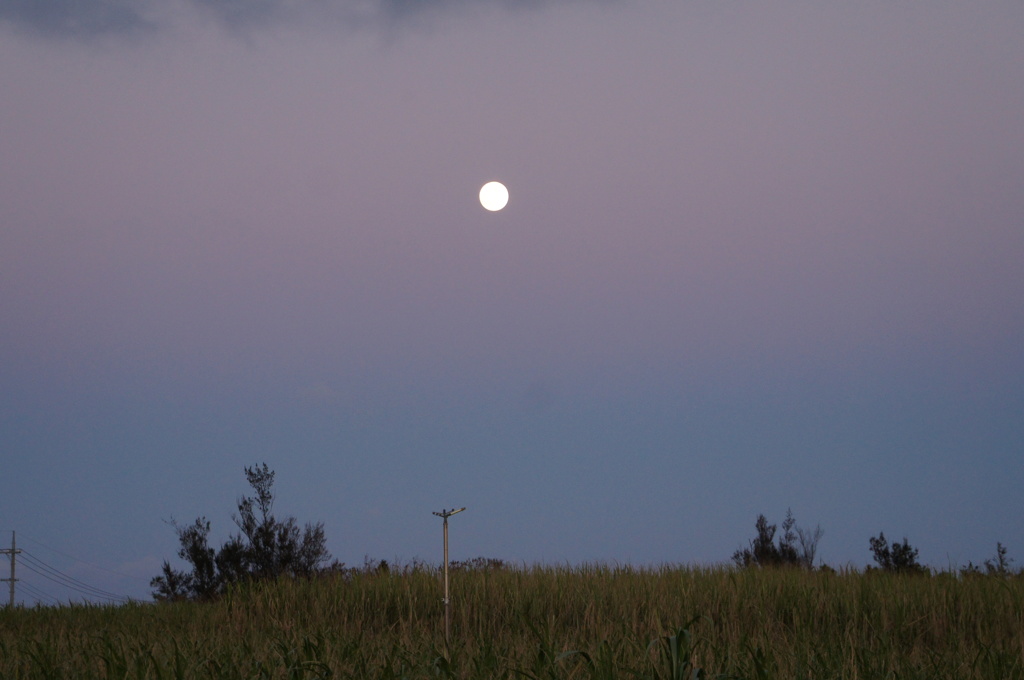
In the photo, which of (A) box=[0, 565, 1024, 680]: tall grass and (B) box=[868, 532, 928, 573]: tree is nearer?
(A) box=[0, 565, 1024, 680]: tall grass

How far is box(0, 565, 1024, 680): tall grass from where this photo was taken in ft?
29.1

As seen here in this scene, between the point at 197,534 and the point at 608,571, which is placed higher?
the point at 197,534

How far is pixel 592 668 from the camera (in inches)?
231

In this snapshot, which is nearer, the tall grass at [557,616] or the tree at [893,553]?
the tall grass at [557,616]

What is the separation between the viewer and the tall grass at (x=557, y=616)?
8867 millimetres

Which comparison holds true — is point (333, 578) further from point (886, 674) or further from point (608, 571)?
point (886, 674)

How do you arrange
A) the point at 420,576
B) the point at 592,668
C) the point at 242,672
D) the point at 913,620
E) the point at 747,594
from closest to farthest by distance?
the point at 592,668 → the point at 242,672 → the point at 913,620 → the point at 747,594 → the point at 420,576

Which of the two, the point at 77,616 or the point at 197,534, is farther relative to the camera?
the point at 197,534

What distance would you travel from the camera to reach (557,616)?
602 inches

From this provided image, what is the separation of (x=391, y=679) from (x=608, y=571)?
43.1 ft

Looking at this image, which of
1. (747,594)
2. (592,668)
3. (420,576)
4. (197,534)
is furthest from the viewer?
(197,534)

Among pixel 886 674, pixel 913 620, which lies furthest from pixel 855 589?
pixel 886 674

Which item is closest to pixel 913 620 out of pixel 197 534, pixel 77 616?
pixel 77 616

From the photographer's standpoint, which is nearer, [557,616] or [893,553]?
[557,616]
